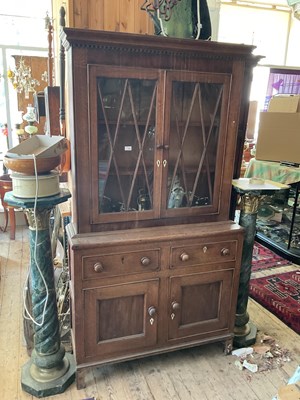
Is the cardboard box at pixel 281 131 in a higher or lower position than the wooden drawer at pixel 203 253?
higher

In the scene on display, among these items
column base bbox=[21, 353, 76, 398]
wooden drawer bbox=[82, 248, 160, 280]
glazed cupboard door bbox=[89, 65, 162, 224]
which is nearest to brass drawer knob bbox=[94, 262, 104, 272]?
wooden drawer bbox=[82, 248, 160, 280]

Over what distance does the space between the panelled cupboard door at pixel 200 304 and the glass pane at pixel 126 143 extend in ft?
1.65

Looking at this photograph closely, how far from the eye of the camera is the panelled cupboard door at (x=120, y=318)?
5.76 feet

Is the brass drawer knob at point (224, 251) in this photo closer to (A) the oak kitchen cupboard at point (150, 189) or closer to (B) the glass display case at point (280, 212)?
(A) the oak kitchen cupboard at point (150, 189)

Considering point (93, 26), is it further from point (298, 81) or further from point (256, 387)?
point (298, 81)

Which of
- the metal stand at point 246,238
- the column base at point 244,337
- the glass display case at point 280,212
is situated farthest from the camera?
the glass display case at point 280,212

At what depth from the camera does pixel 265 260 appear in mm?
3387

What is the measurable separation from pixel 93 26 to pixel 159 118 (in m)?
0.74

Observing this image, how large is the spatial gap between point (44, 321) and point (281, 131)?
3.02 metres

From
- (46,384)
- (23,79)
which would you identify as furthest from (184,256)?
(23,79)

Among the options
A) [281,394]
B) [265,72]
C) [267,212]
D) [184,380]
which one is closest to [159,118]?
[281,394]

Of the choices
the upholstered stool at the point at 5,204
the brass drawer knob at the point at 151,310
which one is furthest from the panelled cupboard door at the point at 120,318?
the upholstered stool at the point at 5,204

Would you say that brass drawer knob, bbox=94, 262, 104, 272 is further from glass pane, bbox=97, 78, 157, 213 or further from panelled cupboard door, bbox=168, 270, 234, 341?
panelled cupboard door, bbox=168, 270, 234, 341

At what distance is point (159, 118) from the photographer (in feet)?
5.64
